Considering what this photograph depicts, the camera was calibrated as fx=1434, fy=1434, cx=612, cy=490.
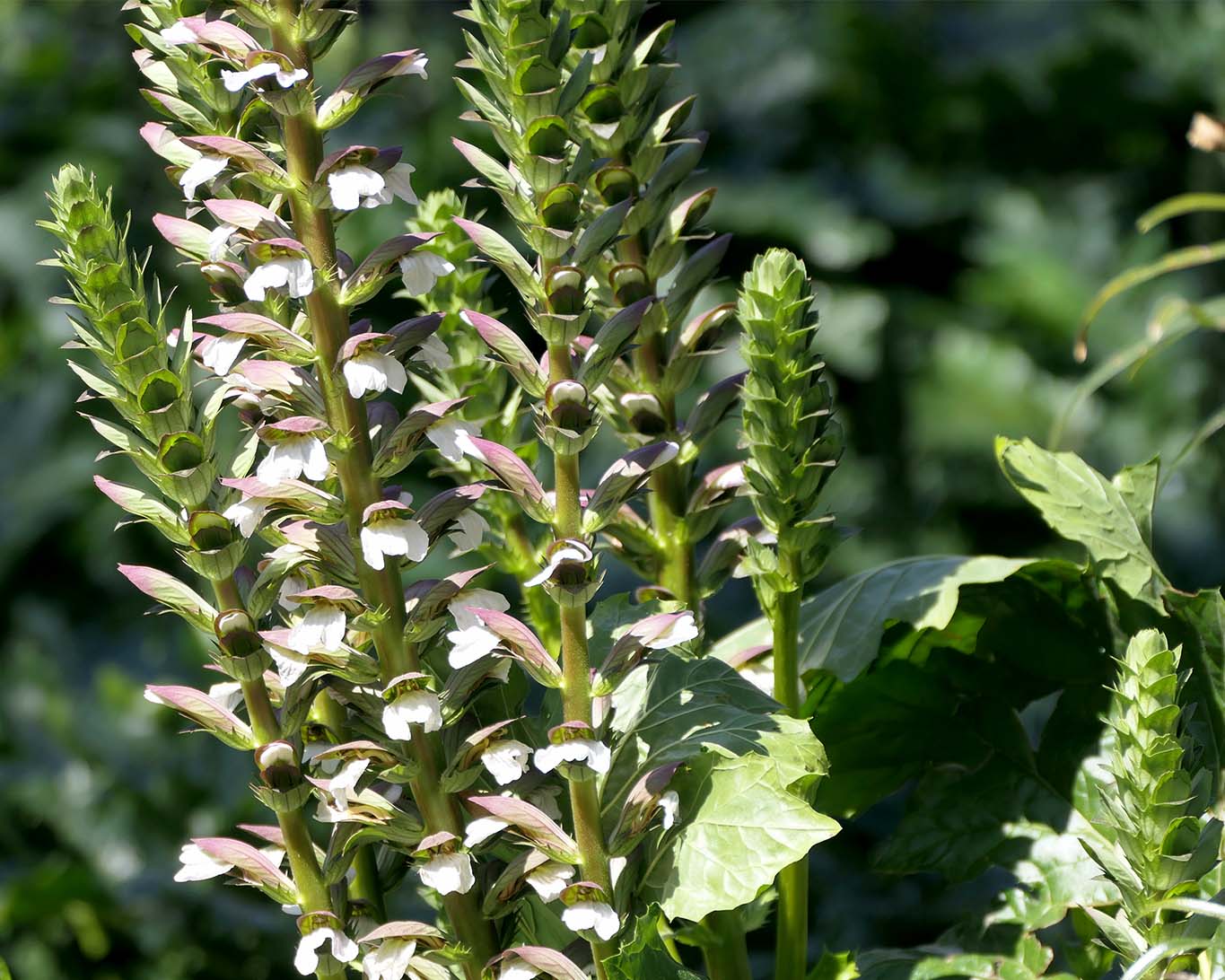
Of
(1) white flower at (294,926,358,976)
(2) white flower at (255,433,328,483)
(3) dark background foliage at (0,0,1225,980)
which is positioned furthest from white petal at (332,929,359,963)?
(3) dark background foliage at (0,0,1225,980)

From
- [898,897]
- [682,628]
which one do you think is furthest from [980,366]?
[682,628]

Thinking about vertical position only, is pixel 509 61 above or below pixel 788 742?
above

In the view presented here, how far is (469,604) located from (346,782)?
0.05 meters

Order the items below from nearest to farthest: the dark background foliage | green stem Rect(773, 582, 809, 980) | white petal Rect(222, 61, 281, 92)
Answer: white petal Rect(222, 61, 281, 92) < green stem Rect(773, 582, 809, 980) < the dark background foliage

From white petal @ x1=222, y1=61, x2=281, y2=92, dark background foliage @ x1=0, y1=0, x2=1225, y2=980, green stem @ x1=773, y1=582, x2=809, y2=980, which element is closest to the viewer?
white petal @ x1=222, y1=61, x2=281, y2=92

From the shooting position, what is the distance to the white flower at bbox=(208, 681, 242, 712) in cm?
34

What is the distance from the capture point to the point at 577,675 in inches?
12.6

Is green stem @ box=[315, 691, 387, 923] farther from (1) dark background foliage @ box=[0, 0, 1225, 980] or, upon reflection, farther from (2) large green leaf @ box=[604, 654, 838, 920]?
(1) dark background foliage @ box=[0, 0, 1225, 980]

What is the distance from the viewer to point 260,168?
12.2 inches

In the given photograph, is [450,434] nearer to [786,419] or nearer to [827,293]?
[786,419]

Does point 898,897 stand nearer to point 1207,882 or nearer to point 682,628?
point 1207,882

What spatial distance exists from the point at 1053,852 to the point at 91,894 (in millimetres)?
1109

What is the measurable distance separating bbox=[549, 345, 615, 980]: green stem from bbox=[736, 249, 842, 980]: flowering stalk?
7 cm

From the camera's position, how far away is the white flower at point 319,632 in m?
0.30
